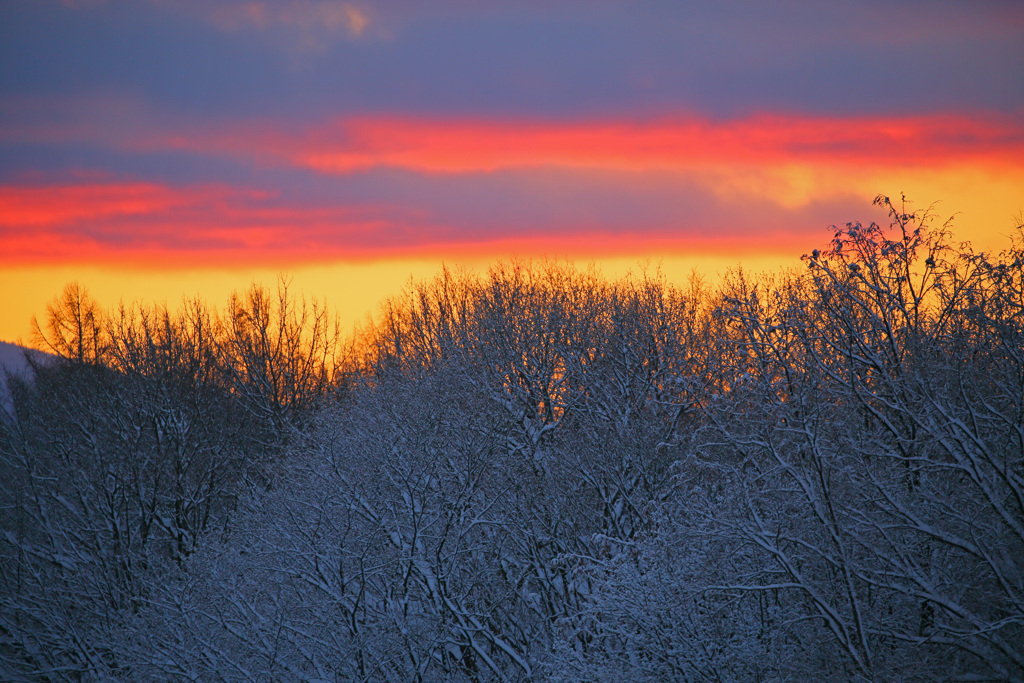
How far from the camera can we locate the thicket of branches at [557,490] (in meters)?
16.7

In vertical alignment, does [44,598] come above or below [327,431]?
below

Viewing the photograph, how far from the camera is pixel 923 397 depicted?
16.3 meters

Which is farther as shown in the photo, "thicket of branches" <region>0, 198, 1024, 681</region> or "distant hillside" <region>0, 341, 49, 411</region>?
"distant hillside" <region>0, 341, 49, 411</region>

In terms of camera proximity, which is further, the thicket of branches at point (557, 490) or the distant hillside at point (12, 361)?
the distant hillside at point (12, 361)

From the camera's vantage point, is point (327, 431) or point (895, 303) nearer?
point (895, 303)

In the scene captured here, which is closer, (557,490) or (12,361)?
(557,490)

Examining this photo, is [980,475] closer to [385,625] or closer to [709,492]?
[709,492]

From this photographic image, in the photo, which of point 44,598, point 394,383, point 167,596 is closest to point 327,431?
point 394,383

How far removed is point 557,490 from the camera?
2773 centimetres

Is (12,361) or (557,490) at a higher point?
(557,490)

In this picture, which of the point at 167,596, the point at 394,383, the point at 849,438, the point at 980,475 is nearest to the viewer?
the point at 980,475

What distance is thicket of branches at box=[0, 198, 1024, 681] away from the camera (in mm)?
16656

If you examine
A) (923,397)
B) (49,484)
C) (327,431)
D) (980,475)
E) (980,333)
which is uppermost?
(980,333)

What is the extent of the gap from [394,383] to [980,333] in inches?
1048
